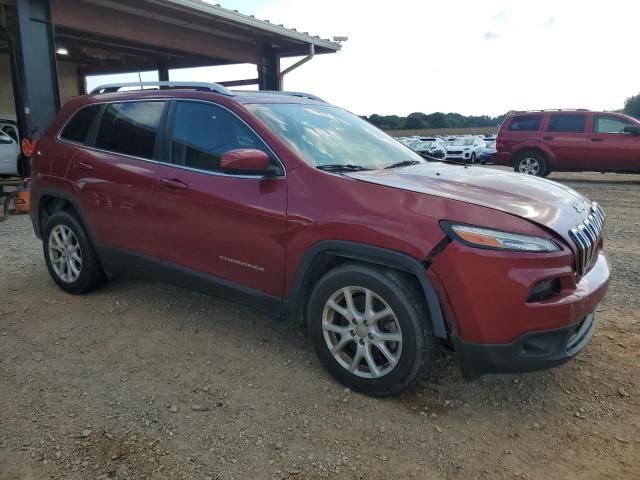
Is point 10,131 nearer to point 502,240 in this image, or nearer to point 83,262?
point 83,262

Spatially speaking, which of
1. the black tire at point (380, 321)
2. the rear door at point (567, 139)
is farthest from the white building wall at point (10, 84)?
the black tire at point (380, 321)

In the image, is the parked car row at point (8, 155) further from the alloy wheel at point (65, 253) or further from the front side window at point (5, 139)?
the alloy wheel at point (65, 253)

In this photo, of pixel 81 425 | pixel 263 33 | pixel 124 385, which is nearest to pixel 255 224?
pixel 124 385

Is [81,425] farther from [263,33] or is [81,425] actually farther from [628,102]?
[628,102]

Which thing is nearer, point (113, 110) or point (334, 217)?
point (334, 217)

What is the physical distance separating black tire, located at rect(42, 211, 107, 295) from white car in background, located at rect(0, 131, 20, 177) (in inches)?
366

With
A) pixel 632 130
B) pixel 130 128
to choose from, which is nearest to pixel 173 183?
pixel 130 128

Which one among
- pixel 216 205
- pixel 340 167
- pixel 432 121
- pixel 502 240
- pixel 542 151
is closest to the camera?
pixel 502 240

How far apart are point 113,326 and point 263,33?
10556mm

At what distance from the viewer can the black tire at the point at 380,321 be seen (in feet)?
8.96

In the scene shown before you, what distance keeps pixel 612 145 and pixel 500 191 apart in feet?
38.0

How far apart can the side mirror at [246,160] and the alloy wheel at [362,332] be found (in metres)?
0.89

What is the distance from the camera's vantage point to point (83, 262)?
14.6 feet

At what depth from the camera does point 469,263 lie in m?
2.56
